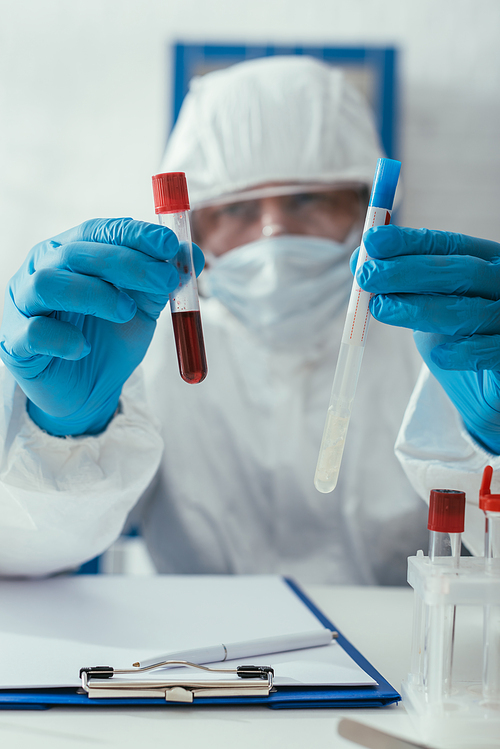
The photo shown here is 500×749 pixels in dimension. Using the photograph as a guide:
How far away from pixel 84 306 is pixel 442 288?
0.38m

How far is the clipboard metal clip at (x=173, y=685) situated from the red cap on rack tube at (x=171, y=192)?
0.45 m

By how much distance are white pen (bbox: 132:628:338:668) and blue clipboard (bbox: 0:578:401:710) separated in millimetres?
46

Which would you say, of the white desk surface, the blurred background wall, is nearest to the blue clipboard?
the white desk surface

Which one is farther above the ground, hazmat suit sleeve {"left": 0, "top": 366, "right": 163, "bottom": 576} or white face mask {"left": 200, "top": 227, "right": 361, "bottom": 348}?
white face mask {"left": 200, "top": 227, "right": 361, "bottom": 348}

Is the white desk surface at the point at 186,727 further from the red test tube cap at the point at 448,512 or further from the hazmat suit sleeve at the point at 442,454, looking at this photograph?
the hazmat suit sleeve at the point at 442,454

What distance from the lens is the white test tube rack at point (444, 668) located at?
1.44 feet

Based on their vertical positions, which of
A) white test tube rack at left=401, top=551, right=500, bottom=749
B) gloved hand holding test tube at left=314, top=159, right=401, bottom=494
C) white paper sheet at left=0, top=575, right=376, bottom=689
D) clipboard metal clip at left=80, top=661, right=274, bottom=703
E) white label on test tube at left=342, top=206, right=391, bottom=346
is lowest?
white paper sheet at left=0, top=575, right=376, bottom=689

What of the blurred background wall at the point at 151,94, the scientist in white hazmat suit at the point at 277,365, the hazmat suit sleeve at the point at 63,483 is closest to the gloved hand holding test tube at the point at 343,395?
the hazmat suit sleeve at the point at 63,483

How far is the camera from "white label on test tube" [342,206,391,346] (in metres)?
0.60

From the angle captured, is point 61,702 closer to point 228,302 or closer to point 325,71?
point 228,302

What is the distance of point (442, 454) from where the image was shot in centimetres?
78

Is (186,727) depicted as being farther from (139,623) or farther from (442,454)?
A: (442,454)

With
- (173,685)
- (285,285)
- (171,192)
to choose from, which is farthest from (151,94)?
(173,685)

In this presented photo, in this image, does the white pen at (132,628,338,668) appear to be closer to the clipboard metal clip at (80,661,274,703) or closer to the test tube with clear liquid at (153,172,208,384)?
the clipboard metal clip at (80,661,274,703)
